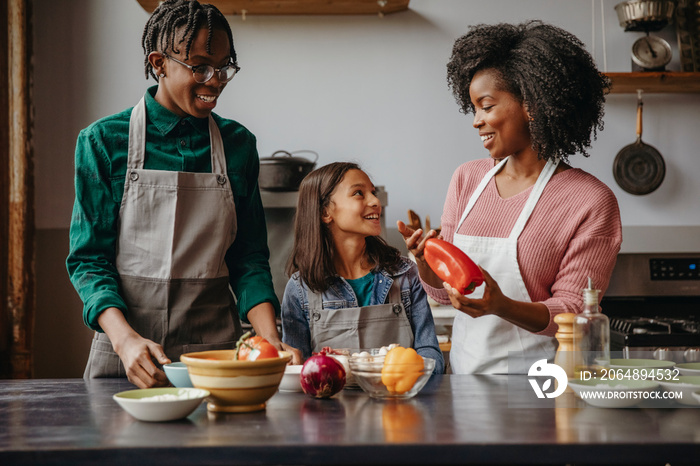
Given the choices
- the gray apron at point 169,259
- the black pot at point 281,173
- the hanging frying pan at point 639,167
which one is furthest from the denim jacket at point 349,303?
the hanging frying pan at point 639,167

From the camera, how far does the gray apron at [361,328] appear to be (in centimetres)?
195

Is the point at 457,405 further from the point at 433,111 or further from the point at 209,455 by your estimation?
the point at 433,111

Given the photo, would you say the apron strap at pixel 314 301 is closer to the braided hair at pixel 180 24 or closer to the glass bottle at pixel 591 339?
the braided hair at pixel 180 24

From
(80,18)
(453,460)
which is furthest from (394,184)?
(453,460)

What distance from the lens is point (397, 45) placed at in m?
3.55

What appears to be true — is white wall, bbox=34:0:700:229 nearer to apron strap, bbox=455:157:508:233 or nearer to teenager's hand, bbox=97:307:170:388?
apron strap, bbox=455:157:508:233

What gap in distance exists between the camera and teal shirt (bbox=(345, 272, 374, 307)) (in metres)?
2.02

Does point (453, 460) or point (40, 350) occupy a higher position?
point (453, 460)

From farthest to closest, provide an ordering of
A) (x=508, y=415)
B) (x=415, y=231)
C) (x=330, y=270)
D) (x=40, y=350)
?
(x=40, y=350) < (x=330, y=270) < (x=415, y=231) < (x=508, y=415)

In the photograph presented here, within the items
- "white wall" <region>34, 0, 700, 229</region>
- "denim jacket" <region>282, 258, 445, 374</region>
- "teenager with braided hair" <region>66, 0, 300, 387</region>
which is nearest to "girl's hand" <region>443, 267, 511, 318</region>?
"teenager with braided hair" <region>66, 0, 300, 387</region>

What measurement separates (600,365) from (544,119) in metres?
0.66

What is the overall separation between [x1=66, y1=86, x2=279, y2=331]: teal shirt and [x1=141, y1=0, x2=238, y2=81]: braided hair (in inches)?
5.9

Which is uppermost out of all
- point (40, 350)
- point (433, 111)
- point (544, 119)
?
point (433, 111)

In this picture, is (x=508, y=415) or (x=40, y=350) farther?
(x=40, y=350)
